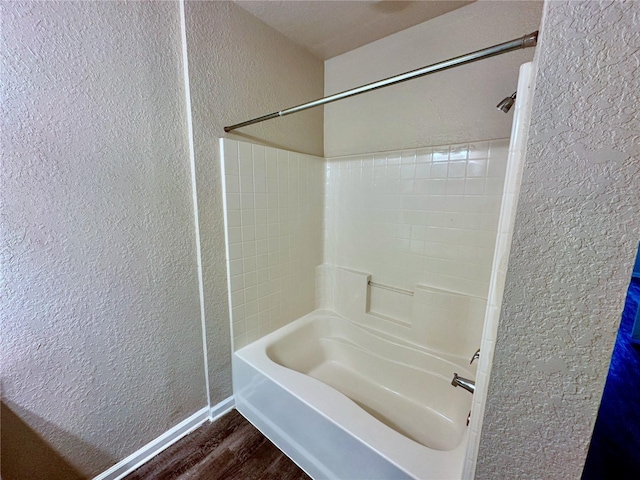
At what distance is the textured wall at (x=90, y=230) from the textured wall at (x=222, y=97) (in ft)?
0.30

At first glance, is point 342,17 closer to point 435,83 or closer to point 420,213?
point 435,83

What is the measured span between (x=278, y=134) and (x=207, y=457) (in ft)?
6.46

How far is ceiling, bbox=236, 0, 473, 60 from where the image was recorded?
4.66 feet

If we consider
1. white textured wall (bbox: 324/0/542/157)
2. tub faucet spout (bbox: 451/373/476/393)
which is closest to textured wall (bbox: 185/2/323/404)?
white textured wall (bbox: 324/0/542/157)

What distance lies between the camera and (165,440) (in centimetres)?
143

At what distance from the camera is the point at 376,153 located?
1.83 m

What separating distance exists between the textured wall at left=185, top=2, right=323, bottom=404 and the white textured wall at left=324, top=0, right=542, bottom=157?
1.37 feet

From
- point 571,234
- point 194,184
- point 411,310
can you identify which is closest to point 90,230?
point 194,184

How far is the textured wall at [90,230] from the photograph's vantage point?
0.93 metres

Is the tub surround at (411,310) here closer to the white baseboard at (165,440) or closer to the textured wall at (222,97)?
the textured wall at (222,97)

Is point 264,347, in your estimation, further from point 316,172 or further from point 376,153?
point 376,153

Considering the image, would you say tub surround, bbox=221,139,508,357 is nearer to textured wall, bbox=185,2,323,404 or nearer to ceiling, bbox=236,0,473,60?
textured wall, bbox=185,2,323,404

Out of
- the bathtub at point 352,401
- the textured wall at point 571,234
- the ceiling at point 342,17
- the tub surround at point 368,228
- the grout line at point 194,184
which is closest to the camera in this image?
the textured wall at point 571,234

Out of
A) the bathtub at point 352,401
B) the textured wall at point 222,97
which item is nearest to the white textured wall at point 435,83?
the textured wall at point 222,97
